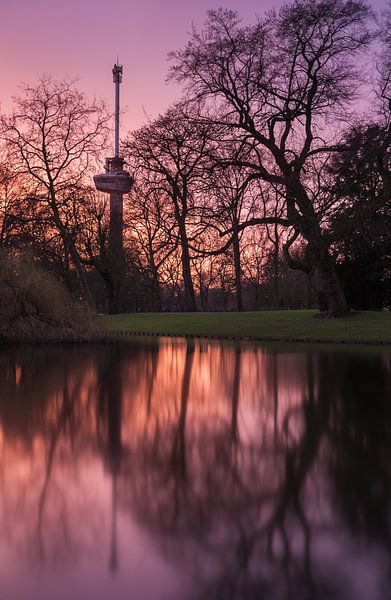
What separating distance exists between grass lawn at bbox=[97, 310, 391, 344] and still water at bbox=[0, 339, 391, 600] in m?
15.0

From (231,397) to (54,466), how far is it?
15.2 feet

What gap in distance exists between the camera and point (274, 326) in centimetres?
2823

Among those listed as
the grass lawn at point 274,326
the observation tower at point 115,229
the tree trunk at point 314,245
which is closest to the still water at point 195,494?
the grass lawn at point 274,326

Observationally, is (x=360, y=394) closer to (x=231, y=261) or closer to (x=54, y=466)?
(x=54, y=466)

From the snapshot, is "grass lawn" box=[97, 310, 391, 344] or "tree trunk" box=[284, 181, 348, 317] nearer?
"grass lawn" box=[97, 310, 391, 344]

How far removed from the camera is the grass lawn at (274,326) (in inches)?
972

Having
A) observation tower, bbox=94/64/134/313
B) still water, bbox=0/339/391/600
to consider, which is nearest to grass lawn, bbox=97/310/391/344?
observation tower, bbox=94/64/134/313

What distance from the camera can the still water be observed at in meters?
3.11

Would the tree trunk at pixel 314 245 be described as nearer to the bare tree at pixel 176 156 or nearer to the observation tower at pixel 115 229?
the bare tree at pixel 176 156

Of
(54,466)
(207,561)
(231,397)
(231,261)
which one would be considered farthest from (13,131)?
(207,561)

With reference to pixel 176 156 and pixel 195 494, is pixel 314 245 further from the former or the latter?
pixel 195 494

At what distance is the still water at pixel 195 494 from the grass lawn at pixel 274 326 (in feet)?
49.1

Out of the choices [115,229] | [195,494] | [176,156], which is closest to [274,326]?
[176,156]

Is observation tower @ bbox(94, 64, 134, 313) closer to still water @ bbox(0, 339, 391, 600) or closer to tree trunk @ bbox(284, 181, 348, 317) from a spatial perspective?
tree trunk @ bbox(284, 181, 348, 317)
